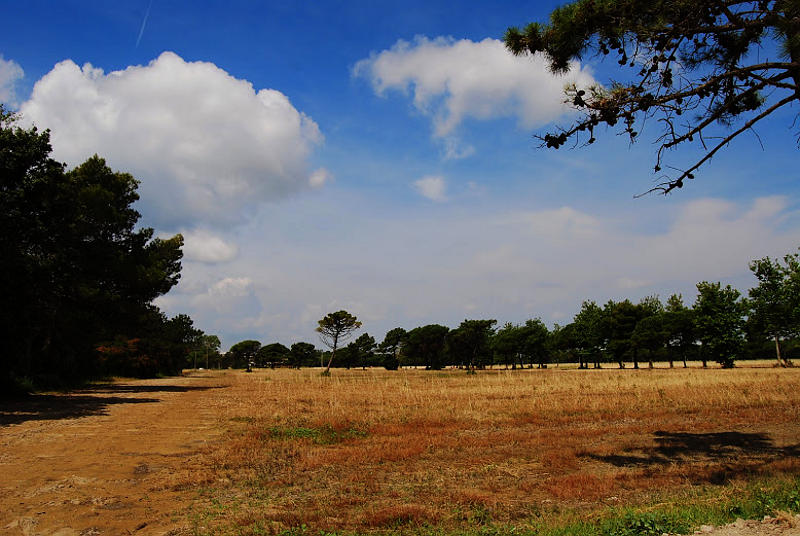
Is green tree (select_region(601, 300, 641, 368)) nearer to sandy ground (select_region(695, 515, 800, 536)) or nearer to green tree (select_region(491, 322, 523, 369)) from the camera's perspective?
green tree (select_region(491, 322, 523, 369))

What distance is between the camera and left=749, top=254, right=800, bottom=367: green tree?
52594 millimetres

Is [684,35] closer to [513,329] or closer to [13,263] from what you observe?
[13,263]

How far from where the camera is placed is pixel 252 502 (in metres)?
6.78

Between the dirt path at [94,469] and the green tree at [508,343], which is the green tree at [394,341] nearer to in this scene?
the green tree at [508,343]

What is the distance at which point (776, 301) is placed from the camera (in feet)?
178

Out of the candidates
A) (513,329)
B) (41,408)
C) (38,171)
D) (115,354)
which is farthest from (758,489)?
(513,329)

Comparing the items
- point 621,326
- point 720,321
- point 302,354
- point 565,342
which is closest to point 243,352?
point 302,354

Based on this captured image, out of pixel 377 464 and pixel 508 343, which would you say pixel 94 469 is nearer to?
pixel 377 464

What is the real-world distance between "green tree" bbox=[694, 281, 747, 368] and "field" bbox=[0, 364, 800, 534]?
48.3 metres

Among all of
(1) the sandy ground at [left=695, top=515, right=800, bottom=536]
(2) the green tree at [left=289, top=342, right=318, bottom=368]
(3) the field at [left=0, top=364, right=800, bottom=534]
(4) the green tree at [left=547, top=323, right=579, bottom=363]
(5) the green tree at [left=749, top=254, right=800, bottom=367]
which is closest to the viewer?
(1) the sandy ground at [left=695, top=515, right=800, bottom=536]

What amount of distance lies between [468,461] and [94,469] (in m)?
6.90

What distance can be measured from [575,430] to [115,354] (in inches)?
1809

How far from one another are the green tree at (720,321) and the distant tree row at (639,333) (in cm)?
11

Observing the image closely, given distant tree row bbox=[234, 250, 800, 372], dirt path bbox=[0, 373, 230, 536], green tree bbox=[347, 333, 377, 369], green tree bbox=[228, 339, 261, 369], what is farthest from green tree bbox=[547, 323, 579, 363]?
green tree bbox=[228, 339, 261, 369]
